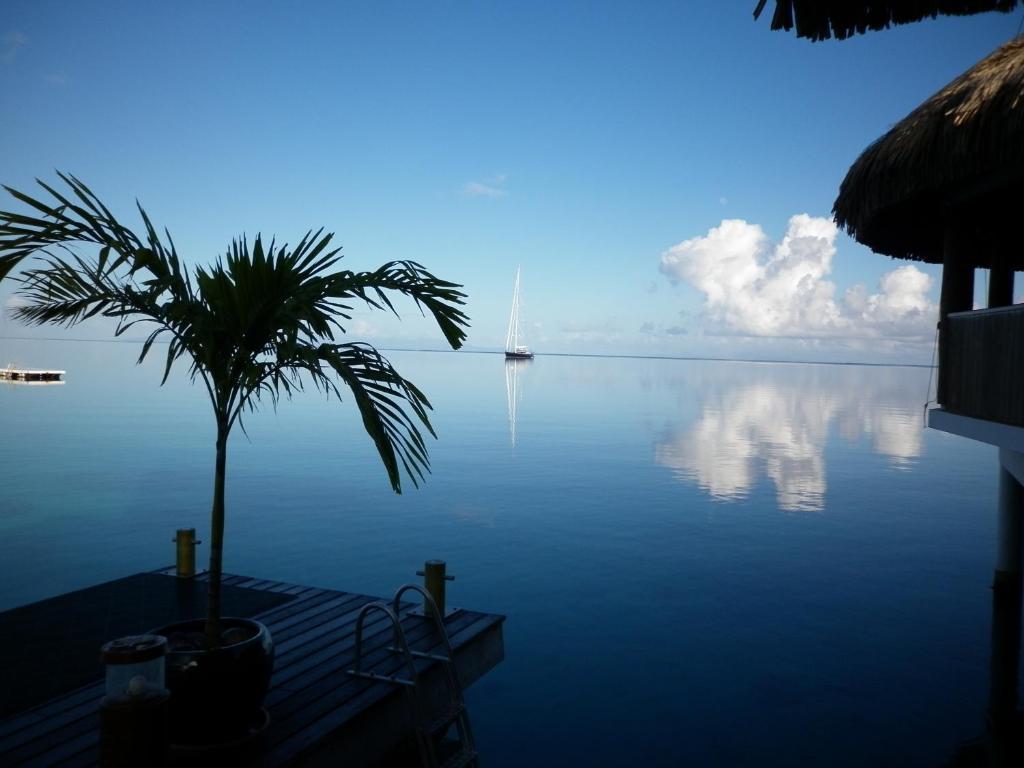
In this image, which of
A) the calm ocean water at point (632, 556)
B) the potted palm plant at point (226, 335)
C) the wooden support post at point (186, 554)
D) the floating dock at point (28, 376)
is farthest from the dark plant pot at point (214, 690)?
the floating dock at point (28, 376)

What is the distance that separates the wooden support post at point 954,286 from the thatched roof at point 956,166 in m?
0.21

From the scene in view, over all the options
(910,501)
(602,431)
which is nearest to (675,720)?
(910,501)

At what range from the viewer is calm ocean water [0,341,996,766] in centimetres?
806

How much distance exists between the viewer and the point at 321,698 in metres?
5.51

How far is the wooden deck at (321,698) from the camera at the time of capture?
15.5 ft

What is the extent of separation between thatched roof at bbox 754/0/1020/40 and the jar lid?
5.12 m

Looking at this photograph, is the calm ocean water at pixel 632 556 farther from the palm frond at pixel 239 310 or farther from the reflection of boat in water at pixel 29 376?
the reflection of boat in water at pixel 29 376

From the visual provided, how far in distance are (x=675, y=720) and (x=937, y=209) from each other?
6.72 meters

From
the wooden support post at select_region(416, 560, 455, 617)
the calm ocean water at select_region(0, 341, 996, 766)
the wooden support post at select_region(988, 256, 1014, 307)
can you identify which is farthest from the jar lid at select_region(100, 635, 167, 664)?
the wooden support post at select_region(988, 256, 1014, 307)

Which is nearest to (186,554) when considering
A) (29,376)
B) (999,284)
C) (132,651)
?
(132,651)

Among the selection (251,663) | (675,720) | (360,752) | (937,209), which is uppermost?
(937,209)

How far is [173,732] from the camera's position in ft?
15.3

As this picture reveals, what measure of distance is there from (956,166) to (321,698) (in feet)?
23.4

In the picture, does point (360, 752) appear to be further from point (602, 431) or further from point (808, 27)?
point (602, 431)
